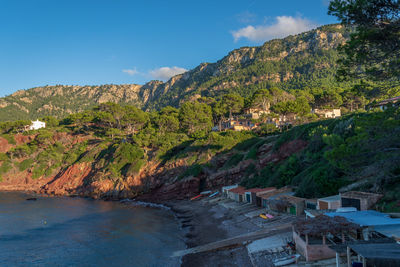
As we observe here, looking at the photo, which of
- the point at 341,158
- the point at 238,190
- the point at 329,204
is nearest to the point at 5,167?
the point at 238,190

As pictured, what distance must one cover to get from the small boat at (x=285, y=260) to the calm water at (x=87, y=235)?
7263 millimetres

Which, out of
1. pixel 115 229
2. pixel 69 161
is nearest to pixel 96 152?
pixel 69 161

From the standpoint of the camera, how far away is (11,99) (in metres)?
193

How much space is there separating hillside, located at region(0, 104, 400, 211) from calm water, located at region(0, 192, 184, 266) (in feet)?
35.0

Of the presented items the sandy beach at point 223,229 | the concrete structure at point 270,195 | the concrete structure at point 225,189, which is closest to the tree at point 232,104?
the concrete structure at point 225,189

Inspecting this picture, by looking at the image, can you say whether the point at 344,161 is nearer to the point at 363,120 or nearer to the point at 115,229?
the point at 363,120

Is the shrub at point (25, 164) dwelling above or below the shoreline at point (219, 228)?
above

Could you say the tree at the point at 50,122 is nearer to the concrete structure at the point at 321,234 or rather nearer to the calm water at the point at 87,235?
the calm water at the point at 87,235

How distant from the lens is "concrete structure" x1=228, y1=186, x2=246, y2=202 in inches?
1485

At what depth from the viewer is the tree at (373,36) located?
1302 centimetres

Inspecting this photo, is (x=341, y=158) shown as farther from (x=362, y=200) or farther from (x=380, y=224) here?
(x=362, y=200)

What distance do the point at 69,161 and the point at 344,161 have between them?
7039 cm

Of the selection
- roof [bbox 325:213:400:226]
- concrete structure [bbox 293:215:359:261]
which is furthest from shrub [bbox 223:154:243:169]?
concrete structure [bbox 293:215:359:261]

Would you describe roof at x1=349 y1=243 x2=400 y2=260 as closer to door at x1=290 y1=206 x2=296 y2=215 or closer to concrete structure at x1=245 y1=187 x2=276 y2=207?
door at x1=290 y1=206 x2=296 y2=215
